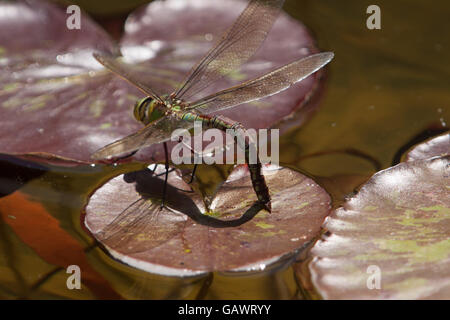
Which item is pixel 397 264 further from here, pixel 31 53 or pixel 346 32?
pixel 31 53

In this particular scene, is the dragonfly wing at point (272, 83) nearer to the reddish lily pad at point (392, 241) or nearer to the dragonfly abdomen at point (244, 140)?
the dragonfly abdomen at point (244, 140)

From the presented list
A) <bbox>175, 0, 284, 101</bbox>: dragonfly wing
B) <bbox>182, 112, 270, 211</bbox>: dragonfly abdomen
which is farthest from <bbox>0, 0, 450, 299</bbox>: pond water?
<bbox>175, 0, 284, 101</bbox>: dragonfly wing

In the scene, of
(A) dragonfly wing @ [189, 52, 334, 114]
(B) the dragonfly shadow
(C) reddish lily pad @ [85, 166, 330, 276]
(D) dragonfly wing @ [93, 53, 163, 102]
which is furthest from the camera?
(D) dragonfly wing @ [93, 53, 163, 102]

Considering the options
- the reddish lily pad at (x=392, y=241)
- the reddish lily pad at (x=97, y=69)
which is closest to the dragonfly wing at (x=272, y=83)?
the reddish lily pad at (x=97, y=69)

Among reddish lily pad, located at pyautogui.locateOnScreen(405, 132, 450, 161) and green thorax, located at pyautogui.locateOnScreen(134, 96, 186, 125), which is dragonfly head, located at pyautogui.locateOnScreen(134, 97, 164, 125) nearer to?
green thorax, located at pyautogui.locateOnScreen(134, 96, 186, 125)

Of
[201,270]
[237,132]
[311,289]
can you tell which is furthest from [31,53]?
[311,289]

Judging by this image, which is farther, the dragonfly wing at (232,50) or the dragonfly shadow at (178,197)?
the dragonfly wing at (232,50)

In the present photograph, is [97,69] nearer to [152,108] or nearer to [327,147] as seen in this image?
[152,108]
